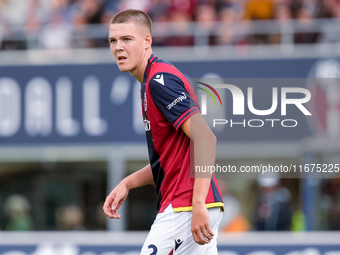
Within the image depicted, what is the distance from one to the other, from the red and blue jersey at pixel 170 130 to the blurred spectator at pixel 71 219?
21.5 feet

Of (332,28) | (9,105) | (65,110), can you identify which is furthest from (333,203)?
(9,105)

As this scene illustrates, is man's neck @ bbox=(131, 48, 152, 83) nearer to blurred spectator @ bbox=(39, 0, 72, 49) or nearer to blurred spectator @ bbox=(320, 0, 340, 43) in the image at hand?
blurred spectator @ bbox=(320, 0, 340, 43)

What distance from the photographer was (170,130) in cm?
303

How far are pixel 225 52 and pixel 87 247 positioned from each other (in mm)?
4145

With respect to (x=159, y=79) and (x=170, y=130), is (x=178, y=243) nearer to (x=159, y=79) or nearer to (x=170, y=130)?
(x=170, y=130)

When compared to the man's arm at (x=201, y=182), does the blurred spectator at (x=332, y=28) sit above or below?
above

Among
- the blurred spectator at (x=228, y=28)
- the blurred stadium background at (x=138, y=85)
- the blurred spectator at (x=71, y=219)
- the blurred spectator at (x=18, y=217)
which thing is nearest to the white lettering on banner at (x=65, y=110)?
the blurred stadium background at (x=138, y=85)

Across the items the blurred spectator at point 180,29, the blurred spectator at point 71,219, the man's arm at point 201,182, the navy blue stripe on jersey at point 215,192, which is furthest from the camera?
the blurred spectator at point 71,219

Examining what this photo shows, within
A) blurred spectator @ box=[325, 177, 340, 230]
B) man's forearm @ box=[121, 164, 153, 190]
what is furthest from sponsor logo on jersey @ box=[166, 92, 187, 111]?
blurred spectator @ box=[325, 177, 340, 230]

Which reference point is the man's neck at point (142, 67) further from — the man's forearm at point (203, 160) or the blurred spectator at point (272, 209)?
the blurred spectator at point (272, 209)

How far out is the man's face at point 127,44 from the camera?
3078 mm

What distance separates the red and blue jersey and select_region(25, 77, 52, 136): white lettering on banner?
6.62 meters

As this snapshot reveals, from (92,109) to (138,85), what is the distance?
889 mm

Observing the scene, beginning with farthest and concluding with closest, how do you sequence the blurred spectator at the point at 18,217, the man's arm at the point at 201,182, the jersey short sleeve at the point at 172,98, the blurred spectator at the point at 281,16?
the blurred spectator at the point at 18,217 < the blurred spectator at the point at 281,16 < the jersey short sleeve at the point at 172,98 < the man's arm at the point at 201,182
